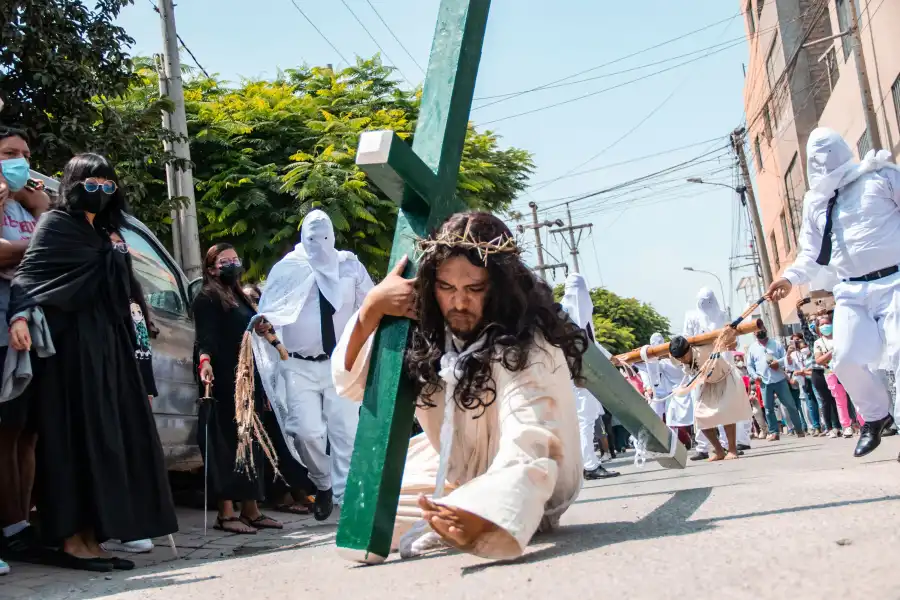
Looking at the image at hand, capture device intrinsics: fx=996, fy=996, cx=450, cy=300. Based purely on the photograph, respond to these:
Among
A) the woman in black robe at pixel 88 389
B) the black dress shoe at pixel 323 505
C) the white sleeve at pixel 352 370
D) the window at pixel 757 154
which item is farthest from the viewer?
the window at pixel 757 154

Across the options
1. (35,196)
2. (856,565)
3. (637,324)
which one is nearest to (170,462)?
(35,196)

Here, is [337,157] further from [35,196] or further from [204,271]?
[35,196]

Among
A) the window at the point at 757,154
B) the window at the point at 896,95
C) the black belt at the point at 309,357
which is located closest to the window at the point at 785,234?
the window at the point at 757,154

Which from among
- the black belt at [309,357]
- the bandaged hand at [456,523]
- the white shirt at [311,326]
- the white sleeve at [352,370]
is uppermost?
the white shirt at [311,326]

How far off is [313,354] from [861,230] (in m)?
3.58

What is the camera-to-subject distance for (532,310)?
3.43 m

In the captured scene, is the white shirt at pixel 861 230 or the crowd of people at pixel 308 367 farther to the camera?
the white shirt at pixel 861 230

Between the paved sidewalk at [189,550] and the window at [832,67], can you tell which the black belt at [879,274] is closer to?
the paved sidewalk at [189,550]

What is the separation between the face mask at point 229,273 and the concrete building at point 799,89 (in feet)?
50.3

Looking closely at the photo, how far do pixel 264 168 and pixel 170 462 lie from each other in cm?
891

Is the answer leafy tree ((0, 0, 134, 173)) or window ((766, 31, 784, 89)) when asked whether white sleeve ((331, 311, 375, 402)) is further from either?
window ((766, 31, 784, 89))

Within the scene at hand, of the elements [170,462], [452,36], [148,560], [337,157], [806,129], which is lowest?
[148,560]

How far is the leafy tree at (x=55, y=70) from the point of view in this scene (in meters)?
9.68

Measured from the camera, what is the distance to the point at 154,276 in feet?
22.8
